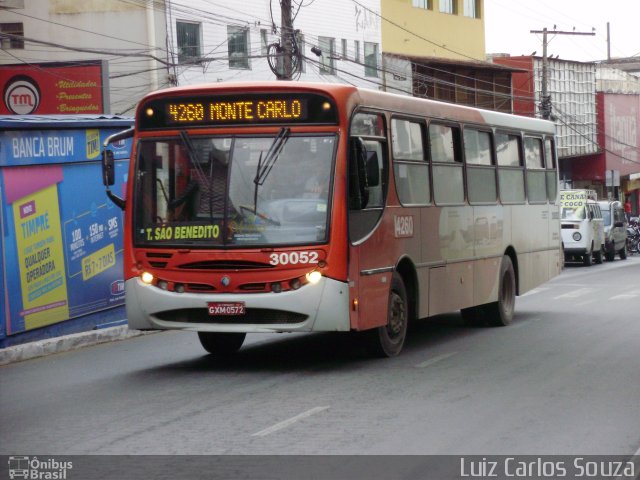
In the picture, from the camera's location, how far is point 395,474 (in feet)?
24.5

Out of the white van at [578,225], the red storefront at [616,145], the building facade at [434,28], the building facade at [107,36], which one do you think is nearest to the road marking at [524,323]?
the building facade at [107,36]

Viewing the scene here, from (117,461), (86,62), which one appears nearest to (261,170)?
(117,461)

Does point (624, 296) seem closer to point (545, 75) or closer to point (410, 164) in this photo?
point (410, 164)

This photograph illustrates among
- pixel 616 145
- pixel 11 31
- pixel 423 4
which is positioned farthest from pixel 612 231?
pixel 616 145

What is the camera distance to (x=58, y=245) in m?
16.8

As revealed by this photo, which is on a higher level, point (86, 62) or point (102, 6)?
point (102, 6)

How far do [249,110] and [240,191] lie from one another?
0.82m

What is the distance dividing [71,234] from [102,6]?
2405cm

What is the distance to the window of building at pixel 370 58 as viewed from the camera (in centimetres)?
5094

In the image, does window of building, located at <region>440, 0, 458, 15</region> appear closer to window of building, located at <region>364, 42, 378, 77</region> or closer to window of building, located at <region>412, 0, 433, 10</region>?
window of building, located at <region>412, 0, 433, 10</region>

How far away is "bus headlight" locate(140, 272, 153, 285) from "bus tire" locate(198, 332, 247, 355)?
61.8 inches

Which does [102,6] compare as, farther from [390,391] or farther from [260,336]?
[390,391]

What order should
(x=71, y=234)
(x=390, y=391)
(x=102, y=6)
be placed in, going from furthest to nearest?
1. (x=102, y=6)
2. (x=71, y=234)
3. (x=390, y=391)

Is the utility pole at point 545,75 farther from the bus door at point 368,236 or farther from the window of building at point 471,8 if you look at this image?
the bus door at point 368,236
